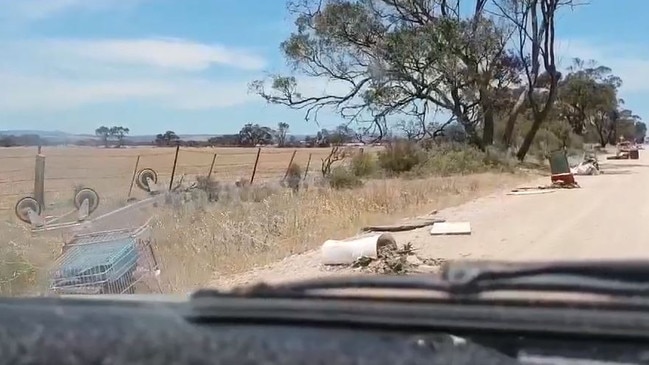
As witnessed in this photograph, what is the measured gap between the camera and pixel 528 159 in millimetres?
49562

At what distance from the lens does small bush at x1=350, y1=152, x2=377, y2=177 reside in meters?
34.8

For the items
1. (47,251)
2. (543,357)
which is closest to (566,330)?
(543,357)

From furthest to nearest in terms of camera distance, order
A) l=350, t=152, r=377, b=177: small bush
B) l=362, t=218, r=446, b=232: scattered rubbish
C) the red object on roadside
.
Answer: l=350, t=152, r=377, b=177: small bush → the red object on roadside → l=362, t=218, r=446, b=232: scattered rubbish

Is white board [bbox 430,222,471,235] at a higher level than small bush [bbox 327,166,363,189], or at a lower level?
higher

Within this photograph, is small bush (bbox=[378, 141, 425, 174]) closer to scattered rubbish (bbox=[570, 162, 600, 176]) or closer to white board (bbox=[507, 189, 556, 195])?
scattered rubbish (bbox=[570, 162, 600, 176])

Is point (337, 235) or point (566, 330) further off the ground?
point (566, 330)

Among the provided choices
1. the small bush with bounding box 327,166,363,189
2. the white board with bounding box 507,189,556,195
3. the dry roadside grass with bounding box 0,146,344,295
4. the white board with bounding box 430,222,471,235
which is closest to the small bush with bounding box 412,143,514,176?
the dry roadside grass with bounding box 0,146,344,295

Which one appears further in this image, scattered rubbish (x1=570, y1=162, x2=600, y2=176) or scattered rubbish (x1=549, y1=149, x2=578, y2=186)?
scattered rubbish (x1=570, y1=162, x2=600, y2=176)

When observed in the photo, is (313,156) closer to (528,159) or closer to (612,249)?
(528,159)

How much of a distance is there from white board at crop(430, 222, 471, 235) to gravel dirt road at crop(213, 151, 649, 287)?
172 mm

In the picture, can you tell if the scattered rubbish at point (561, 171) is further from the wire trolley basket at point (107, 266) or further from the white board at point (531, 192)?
the wire trolley basket at point (107, 266)

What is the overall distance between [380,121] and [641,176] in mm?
11487

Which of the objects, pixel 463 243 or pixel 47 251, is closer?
pixel 47 251

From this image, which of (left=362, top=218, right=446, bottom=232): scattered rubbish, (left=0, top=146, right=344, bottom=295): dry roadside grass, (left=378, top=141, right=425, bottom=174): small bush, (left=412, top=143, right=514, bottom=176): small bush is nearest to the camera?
(left=0, top=146, right=344, bottom=295): dry roadside grass
